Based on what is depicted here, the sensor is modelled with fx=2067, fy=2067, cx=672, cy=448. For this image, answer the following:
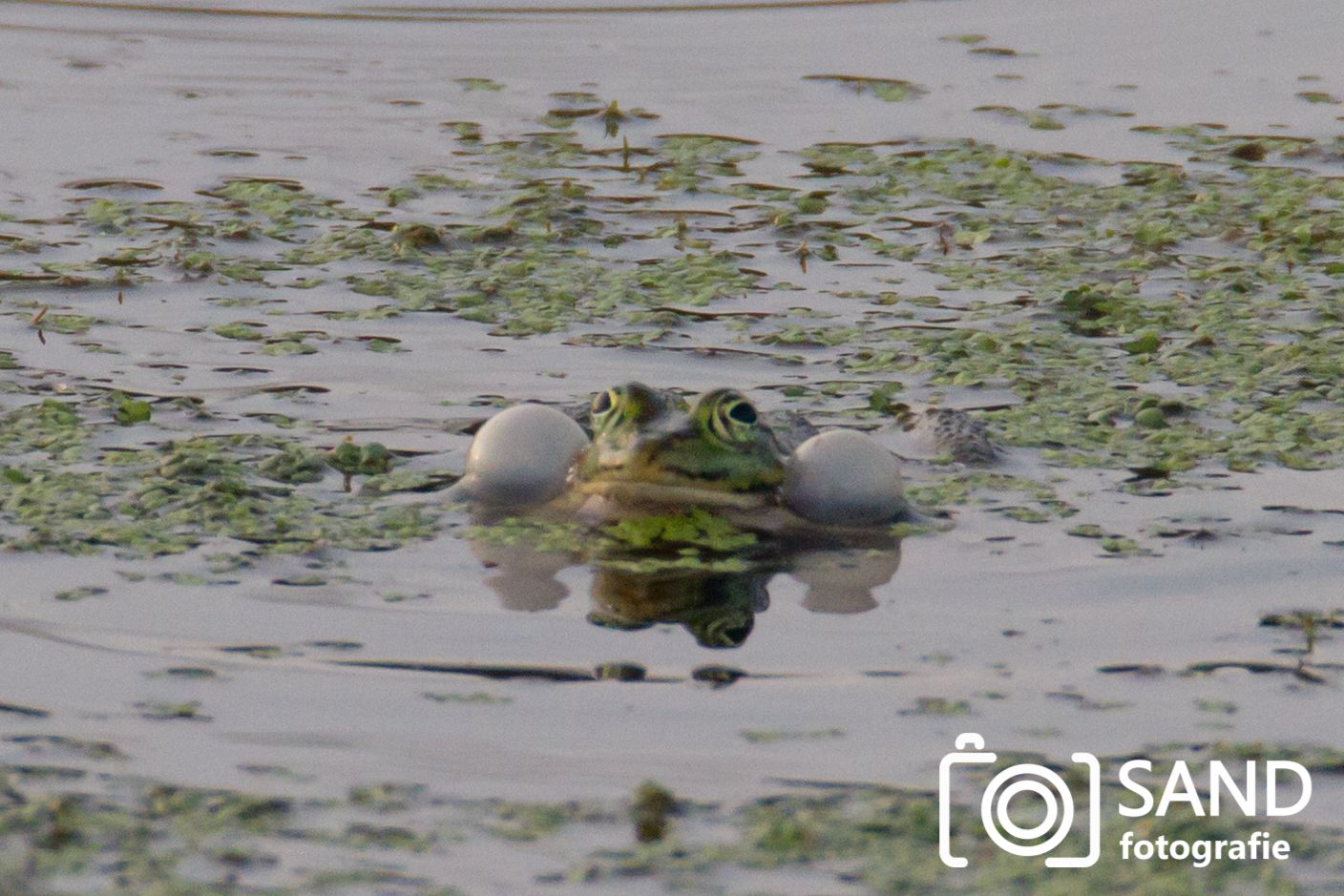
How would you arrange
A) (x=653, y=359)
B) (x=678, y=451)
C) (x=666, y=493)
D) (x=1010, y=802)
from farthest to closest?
1. (x=653, y=359)
2. (x=666, y=493)
3. (x=678, y=451)
4. (x=1010, y=802)

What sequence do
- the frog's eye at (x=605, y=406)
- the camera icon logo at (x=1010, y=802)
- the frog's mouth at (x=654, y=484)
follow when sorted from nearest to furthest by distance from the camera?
1. the camera icon logo at (x=1010, y=802)
2. the frog's mouth at (x=654, y=484)
3. the frog's eye at (x=605, y=406)

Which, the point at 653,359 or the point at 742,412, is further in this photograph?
the point at 653,359

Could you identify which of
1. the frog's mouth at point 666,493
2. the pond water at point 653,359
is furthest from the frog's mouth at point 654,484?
the pond water at point 653,359

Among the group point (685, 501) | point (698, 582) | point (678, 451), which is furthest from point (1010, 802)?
point (685, 501)

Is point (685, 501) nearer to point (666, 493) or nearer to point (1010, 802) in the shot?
point (666, 493)

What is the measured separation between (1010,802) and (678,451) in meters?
1.82

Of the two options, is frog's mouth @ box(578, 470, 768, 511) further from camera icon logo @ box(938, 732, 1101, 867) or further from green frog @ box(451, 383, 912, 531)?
camera icon logo @ box(938, 732, 1101, 867)

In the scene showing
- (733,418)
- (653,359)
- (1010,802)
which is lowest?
(1010,802)

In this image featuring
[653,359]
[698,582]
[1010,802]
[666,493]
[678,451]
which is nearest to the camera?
[1010,802]

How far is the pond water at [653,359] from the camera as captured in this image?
4445mm

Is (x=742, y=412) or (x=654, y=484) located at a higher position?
(x=742, y=412)

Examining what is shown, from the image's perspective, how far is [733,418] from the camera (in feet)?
18.4

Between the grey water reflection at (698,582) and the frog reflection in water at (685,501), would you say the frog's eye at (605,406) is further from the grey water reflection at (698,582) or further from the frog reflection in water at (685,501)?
the grey water reflection at (698,582)

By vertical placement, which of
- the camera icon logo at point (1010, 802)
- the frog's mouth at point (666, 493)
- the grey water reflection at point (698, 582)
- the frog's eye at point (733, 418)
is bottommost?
the camera icon logo at point (1010, 802)
